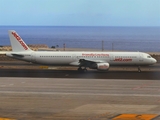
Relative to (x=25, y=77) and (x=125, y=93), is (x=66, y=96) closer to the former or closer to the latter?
(x=125, y=93)

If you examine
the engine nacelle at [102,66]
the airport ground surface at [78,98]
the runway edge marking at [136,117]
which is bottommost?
the runway edge marking at [136,117]

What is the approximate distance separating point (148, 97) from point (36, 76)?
19.5 meters

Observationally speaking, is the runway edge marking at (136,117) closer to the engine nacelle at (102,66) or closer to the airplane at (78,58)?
the engine nacelle at (102,66)

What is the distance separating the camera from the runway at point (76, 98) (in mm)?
25688

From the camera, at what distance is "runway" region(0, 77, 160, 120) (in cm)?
2569

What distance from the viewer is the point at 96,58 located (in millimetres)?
58438

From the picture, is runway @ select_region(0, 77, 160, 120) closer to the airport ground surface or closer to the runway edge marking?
the airport ground surface

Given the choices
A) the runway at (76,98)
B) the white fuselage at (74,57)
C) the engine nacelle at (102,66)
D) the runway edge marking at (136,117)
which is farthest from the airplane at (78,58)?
the runway edge marking at (136,117)

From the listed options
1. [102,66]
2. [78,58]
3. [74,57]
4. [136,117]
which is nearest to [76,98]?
[136,117]

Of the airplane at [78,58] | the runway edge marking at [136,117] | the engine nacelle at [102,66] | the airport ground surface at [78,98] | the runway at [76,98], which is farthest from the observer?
the airplane at [78,58]

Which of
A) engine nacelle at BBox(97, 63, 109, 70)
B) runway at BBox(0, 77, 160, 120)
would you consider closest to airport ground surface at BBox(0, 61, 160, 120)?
runway at BBox(0, 77, 160, 120)

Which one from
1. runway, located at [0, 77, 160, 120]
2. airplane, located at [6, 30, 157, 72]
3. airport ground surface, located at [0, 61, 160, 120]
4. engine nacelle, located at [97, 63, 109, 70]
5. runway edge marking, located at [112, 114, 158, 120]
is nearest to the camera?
runway edge marking, located at [112, 114, 158, 120]

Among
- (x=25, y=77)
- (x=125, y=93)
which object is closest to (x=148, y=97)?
(x=125, y=93)

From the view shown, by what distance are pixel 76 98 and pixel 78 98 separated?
16cm
